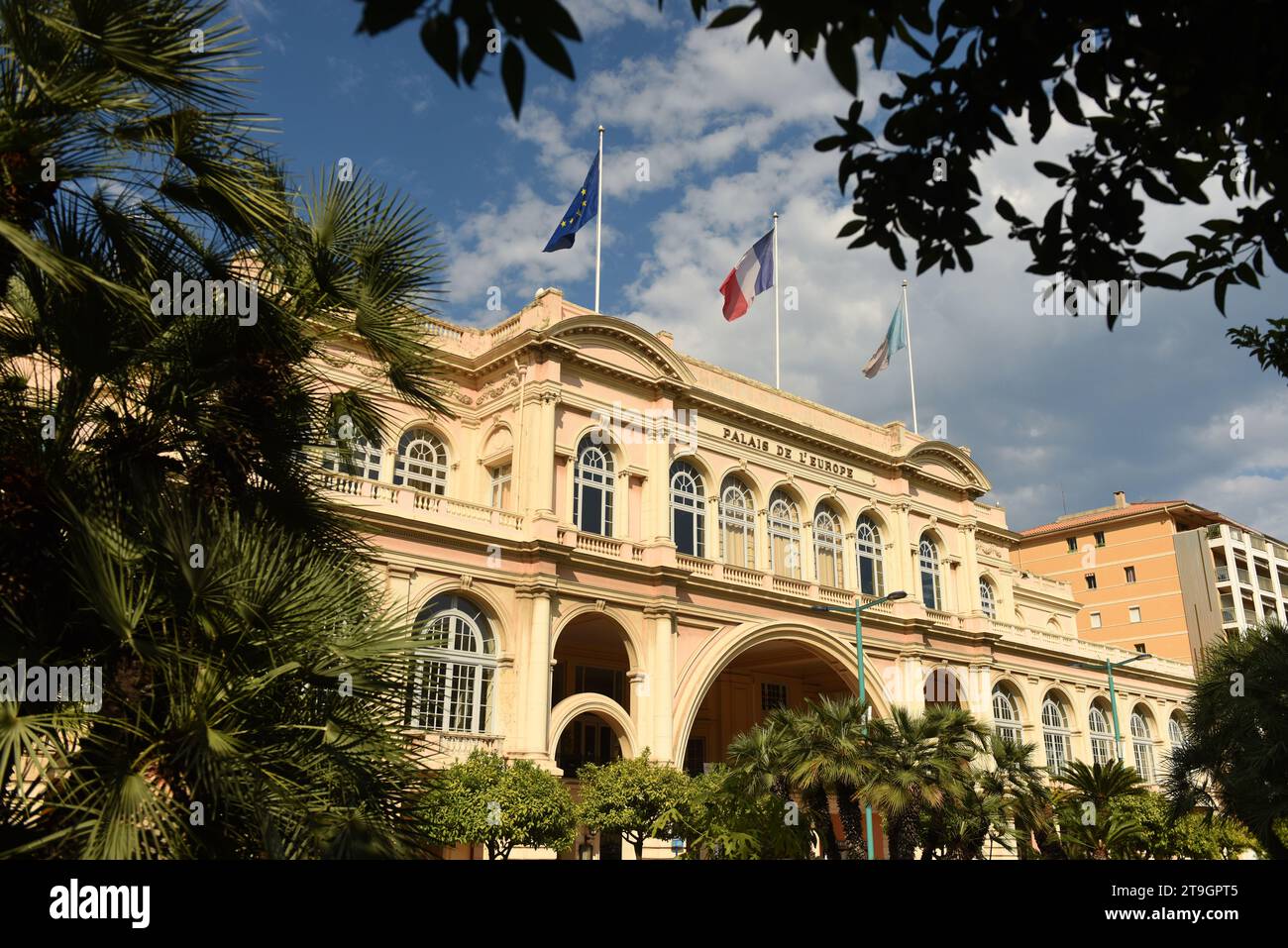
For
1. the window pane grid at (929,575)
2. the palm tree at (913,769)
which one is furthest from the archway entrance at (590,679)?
the window pane grid at (929,575)

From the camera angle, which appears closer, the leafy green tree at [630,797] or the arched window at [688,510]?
the leafy green tree at [630,797]

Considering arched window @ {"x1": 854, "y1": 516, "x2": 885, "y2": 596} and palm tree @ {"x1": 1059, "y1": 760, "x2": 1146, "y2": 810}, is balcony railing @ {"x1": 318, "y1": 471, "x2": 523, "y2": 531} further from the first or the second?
palm tree @ {"x1": 1059, "y1": 760, "x2": 1146, "y2": 810}

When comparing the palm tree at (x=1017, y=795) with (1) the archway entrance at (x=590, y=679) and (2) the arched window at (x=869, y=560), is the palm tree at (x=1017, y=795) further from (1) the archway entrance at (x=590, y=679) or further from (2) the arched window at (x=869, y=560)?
(2) the arched window at (x=869, y=560)

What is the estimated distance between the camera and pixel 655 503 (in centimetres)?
3166

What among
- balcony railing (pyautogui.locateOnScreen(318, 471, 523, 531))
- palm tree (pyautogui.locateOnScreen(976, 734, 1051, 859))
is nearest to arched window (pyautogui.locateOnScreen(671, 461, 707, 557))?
balcony railing (pyautogui.locateOnScreen(318, 471, 523, 531))

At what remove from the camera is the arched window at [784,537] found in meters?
36.2

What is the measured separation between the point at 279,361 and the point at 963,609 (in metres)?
36.6

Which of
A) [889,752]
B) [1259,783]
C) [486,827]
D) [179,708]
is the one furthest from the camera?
[889,752]

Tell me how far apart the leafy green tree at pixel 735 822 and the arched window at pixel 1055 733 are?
23.7m

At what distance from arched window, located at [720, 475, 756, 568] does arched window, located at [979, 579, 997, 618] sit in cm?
1795
